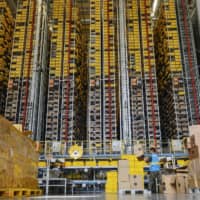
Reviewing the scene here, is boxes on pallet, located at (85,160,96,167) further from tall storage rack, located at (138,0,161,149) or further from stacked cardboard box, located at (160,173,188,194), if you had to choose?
stacked cardboard box, located at (160,173,188,194)

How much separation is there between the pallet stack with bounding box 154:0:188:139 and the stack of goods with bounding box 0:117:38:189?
314 inches

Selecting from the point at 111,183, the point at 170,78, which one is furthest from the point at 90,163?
the point at 170,78

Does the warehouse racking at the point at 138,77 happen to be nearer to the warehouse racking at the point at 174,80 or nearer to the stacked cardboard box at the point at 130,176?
the warehouse racking at the point at 174,80

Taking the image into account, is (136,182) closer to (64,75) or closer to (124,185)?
(124,185)

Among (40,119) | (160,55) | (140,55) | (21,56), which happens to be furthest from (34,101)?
(160,55)

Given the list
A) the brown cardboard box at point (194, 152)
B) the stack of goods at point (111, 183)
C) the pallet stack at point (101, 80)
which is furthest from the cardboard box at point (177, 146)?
the brown cardboard box at point (194, 152)

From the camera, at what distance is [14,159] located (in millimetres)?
6891

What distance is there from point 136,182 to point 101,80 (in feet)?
22.6

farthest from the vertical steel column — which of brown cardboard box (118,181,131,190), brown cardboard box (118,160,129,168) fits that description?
brown cardboard box (118,181,131,190)

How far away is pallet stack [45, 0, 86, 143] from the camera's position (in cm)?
1468

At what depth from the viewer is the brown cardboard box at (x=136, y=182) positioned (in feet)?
32.3

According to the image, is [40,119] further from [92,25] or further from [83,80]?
[92,25]

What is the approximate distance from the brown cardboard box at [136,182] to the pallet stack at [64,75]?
193 inches

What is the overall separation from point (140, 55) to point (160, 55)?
2533mm
